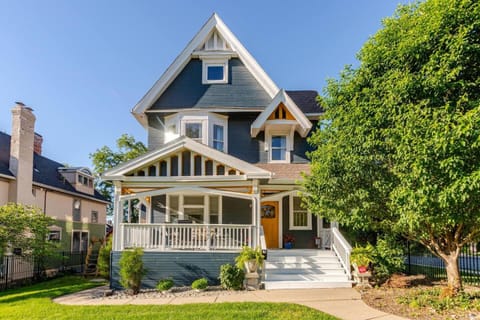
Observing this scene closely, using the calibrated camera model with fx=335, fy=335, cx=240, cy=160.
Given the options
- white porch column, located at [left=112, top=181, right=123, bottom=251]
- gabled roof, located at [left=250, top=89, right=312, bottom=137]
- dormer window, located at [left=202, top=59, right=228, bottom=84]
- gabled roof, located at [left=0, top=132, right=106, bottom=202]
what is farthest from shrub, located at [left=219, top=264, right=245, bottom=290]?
gabled roof, located at [left=0, top=132, right=106, bottom=202]

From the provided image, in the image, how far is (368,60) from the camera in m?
8.52

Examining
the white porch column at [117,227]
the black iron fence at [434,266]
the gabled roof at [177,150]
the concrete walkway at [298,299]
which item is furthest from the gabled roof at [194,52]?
the black iron fence at [434,266]

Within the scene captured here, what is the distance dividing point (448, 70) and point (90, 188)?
23.2m

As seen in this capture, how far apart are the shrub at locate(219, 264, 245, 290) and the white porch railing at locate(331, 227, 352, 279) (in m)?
3.43

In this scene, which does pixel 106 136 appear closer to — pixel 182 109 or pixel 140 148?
pixel 140 148

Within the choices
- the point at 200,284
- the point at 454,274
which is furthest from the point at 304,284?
the point at 454,274

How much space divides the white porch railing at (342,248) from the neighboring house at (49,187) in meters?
12.7

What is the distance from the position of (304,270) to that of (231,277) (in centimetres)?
271

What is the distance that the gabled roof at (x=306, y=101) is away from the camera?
15402mm

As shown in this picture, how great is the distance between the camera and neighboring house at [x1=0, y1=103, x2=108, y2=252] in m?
16.1

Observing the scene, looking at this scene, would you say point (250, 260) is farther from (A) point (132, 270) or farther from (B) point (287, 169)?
(B) point (287, 169)

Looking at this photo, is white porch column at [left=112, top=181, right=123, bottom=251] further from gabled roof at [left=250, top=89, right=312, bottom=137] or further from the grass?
gabled roof at [left=250, top=89, right=312, bottom=137]

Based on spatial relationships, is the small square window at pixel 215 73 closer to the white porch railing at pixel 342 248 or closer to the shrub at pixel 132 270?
the white porch railing at pixel 342 248

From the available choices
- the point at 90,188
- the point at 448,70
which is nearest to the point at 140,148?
the point at 90,188
